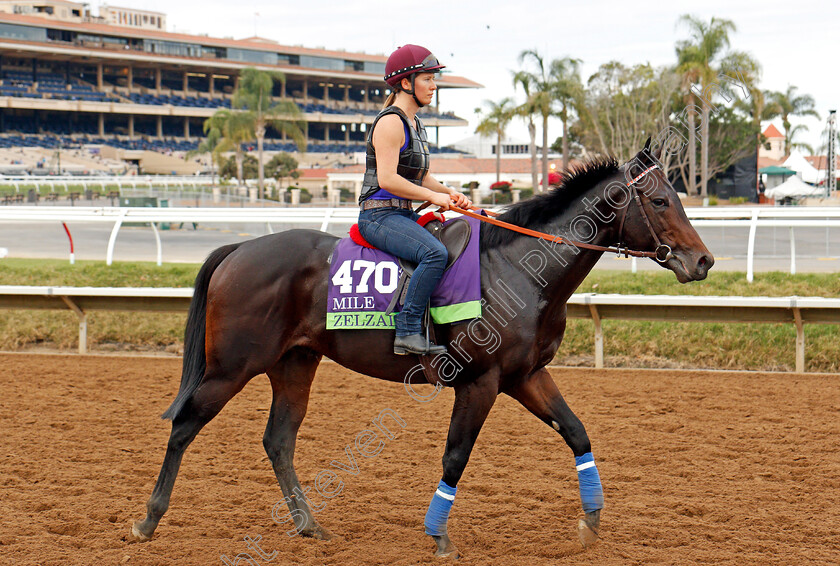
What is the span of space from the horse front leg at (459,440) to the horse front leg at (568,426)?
0.95ft

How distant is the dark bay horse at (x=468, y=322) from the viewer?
4004 millimetres

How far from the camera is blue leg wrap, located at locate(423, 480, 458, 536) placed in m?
4.01

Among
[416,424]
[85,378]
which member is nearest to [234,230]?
[85,378]

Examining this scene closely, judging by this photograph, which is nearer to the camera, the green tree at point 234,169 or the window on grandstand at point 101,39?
the green tree at point 234,169

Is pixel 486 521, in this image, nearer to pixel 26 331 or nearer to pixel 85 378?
pixel 85 378

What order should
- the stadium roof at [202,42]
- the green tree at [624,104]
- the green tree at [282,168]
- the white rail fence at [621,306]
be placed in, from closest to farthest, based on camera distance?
the white rail fence at [621,306], the green tree at [624,104], the green tree at [282,168], the stadium roof at [202,42]

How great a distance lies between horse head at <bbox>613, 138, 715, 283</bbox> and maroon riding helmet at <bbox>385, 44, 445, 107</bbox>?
112 cm

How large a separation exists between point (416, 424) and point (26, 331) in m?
5.95

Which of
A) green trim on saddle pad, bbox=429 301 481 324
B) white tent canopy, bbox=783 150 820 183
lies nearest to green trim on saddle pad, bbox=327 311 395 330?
green trim on saddle pad, bbox=429 301 481 324

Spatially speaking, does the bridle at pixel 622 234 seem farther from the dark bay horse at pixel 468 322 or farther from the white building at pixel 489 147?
the white building at pixel 489 147

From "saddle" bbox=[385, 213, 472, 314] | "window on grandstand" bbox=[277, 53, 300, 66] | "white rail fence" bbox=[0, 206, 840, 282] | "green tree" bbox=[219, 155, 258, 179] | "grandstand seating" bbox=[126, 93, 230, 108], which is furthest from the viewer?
"window on grandstand" bbox=[277, 53, 300, 66]

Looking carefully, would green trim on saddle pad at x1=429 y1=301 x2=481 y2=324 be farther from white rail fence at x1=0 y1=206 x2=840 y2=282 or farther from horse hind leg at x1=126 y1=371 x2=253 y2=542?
white rail fence at x1=0 y1=206 x2=840 y2=282

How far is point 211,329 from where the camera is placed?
4.36 m

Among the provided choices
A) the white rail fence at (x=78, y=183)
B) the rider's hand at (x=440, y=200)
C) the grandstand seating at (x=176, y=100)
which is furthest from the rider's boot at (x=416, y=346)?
the grandstand seating at (x=176, y=100)
